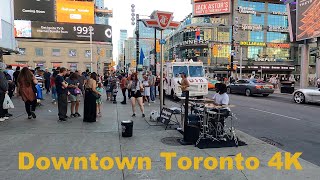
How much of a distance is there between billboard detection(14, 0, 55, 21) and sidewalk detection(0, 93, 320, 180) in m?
56.1

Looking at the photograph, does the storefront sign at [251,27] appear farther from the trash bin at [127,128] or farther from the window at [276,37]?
the trash bin at [127,128]

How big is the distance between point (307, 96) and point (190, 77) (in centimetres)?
698

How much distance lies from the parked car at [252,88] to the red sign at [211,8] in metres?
39.8

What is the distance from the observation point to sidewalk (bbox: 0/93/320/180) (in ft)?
15.5

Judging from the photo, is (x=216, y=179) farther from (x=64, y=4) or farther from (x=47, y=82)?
(x=64, y=4)

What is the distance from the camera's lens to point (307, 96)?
1625cm

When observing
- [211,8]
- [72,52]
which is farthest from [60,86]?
[72,52]

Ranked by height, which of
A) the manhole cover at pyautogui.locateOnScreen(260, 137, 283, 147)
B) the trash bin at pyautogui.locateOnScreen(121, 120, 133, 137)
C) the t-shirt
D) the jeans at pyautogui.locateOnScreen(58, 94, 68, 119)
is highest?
the t-shirt

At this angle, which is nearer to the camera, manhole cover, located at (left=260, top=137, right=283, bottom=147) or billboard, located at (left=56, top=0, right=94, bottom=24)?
manhole cover, located at (left=260, top=137, right=283, bottom=147)

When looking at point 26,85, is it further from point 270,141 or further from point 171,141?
point 270,141

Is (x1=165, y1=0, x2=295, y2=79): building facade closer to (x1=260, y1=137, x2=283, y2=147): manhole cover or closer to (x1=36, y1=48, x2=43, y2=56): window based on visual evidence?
(x1=36, y1=48, x2=43, y2=56): window

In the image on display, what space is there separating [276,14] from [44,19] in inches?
2217

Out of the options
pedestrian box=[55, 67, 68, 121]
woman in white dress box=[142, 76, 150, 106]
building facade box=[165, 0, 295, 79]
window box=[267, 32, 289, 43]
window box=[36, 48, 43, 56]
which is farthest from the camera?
window box=[36, 48, 43, 56]

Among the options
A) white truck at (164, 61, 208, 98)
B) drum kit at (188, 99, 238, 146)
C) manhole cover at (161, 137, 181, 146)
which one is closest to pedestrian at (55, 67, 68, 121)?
manhole cover at (161, 137, 181, 146)
